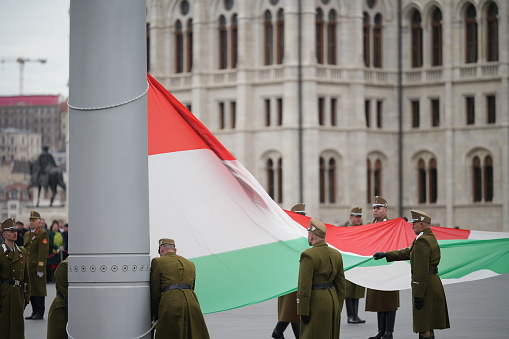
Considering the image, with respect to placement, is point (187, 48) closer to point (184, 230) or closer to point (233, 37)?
point (233, 37)

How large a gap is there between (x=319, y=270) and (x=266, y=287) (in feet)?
3.28

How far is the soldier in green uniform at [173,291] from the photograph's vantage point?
10.0m

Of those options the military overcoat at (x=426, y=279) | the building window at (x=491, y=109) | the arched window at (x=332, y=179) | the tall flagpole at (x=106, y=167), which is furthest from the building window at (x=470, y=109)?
the tall flagpole at (x=106, y=167)

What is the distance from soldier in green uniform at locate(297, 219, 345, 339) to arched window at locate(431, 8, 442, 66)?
44407 mm

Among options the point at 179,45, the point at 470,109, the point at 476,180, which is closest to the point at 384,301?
the point at 476,180

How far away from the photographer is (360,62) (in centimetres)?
5444

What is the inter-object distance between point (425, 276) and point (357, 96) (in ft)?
134

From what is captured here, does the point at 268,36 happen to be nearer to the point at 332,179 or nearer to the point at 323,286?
the point at 332,179

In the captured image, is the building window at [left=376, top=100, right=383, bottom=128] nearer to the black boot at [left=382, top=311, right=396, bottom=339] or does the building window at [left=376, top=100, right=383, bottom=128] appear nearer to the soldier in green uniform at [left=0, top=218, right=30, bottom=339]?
the black boot at [left=382, top=311, right=396, bottom=339]

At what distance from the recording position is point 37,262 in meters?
21.1

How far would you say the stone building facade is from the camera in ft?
175

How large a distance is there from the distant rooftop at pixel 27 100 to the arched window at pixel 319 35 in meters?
89.4

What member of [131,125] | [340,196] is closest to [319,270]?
[131,125]

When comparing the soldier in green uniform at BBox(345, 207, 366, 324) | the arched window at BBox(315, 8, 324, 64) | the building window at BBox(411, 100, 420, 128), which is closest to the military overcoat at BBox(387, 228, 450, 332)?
the soldier in green uniform at BBox(345, 207, 366, 324)
